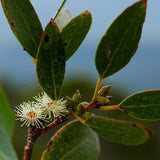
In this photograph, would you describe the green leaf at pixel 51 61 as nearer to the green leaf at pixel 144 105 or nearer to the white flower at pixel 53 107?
the white flower at pixel 53 107

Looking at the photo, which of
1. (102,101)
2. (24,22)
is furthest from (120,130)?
(24,22)

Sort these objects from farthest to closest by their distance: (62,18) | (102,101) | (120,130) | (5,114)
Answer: (62,18)
(102,101)
(120,130)
(5,114)

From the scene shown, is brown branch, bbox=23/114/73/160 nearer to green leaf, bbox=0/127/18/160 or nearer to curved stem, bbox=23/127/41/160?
curved stem, bbox=23/127/41/160

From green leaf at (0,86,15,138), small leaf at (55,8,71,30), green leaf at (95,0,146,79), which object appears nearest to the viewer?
green leaf at (0,86,15,138)

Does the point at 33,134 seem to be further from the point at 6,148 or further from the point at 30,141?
the point at 6,148

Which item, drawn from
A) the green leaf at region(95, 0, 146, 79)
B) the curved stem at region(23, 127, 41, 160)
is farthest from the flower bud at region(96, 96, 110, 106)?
the curved stem at region(23, 127, 41, 160)

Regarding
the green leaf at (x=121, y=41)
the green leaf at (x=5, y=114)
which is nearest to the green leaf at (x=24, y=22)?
the green leaf at (x=121, y=41)

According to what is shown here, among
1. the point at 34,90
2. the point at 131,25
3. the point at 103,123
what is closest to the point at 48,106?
the point at 103,123
